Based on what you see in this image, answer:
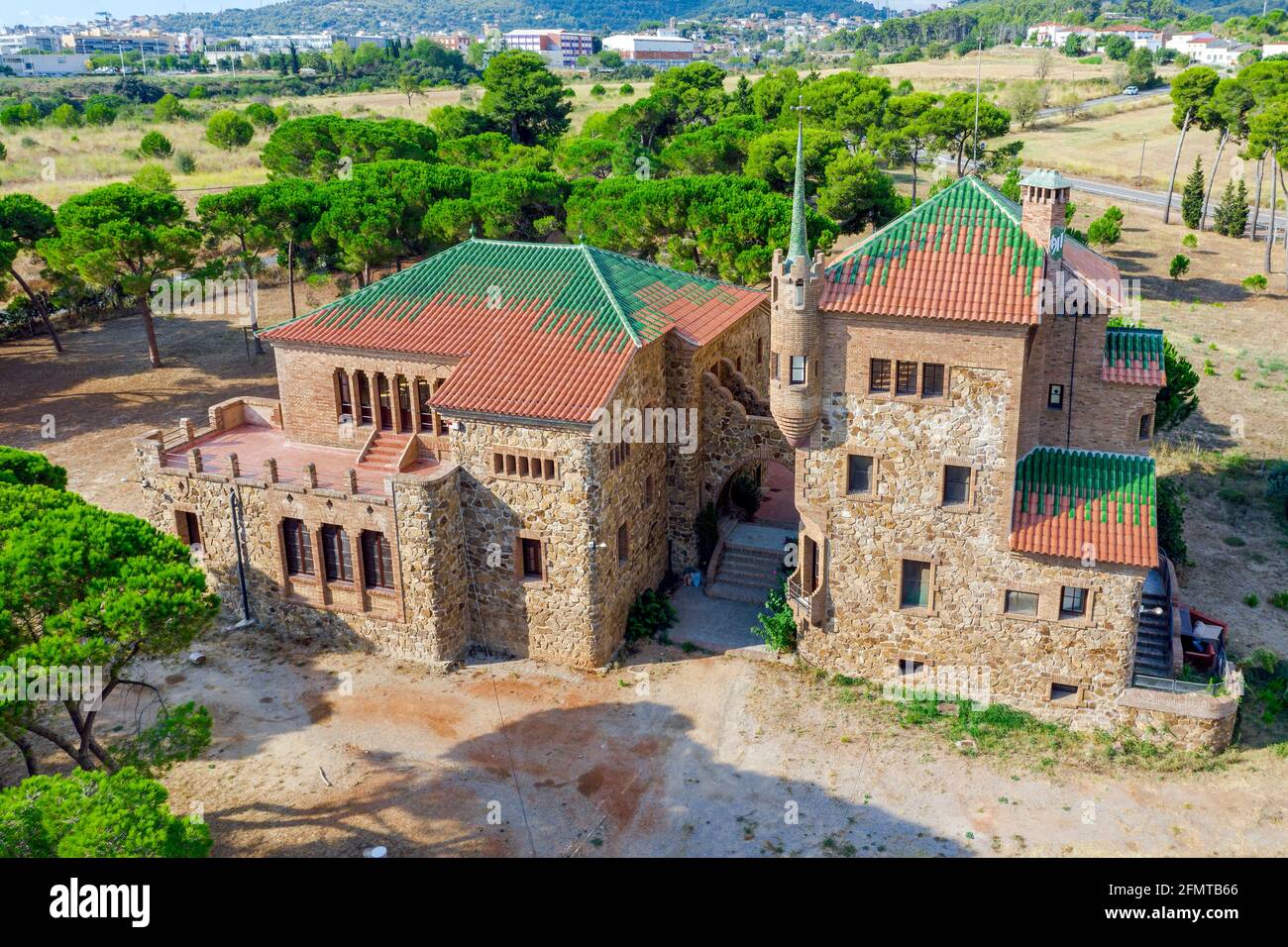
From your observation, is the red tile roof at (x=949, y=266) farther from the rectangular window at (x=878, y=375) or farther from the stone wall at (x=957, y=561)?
the rectangular window at (x=878, y=375)

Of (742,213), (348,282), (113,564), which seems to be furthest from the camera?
(348,282)

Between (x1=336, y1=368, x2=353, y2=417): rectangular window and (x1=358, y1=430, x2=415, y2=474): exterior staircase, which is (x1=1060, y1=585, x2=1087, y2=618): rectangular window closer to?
(x1=358, y1=430, x2=415, y2=474): exterior staircase

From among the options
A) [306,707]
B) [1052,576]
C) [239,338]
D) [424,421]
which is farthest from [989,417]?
[239,338]

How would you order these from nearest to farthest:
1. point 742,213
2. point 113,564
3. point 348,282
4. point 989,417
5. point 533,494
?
point 113,564 < point 989,417 < point 533,494 < point 742,213 < point 348,282

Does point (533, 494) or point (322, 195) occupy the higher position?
point (322, 195)

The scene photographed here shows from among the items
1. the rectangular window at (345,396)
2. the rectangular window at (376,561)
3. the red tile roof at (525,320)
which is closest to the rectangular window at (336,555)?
the rectangular window at (376,561)

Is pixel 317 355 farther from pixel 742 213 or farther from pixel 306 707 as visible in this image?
pixel 742 213
